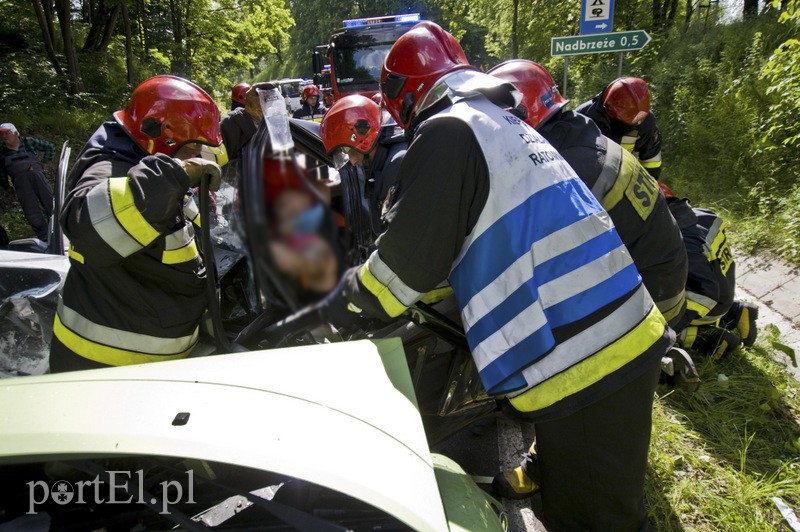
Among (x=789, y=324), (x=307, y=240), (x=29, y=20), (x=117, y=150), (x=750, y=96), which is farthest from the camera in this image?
(x=29, y=20)

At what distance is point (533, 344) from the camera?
1.57m

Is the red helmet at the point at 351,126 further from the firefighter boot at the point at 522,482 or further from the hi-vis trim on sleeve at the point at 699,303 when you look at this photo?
the hi-vis trim on sleeve at the point at 699,303

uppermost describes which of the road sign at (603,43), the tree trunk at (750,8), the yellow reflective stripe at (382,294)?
the tree trunk at (750,8)

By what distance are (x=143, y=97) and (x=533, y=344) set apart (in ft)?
5.69

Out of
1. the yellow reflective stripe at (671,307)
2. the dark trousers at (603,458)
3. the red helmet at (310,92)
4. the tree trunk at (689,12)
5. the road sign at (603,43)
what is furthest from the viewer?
the tree trunk at (689,12)

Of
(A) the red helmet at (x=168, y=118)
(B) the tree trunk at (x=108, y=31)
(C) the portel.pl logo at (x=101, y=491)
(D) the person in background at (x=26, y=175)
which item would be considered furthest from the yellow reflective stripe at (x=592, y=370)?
(B) the tree trunk at (x=108, y=31)

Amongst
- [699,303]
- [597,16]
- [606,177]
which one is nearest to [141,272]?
[606,177]

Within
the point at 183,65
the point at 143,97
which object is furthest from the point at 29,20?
the point at 143,97

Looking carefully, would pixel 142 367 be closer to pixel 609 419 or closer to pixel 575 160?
pixel 609 419

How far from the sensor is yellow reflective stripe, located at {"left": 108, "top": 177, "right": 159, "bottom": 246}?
159 cm

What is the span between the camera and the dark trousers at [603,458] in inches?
66.5

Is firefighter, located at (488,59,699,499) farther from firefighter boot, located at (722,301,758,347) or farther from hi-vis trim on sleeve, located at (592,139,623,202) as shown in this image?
firefighter boot, located at (722,301,758,347)

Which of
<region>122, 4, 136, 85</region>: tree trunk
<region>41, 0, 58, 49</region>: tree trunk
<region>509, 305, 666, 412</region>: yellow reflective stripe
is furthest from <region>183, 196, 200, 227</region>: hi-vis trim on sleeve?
<region>122, 4, 136, 85</region>: tree trunk

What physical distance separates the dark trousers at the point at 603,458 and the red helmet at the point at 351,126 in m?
1.79
